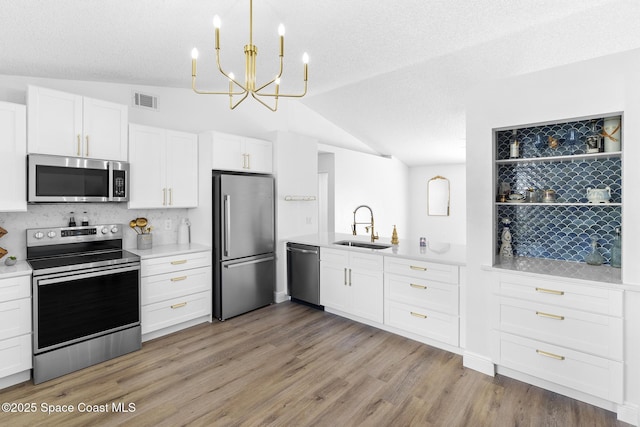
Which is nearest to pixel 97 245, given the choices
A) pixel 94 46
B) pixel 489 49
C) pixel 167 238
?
pixel 167 238

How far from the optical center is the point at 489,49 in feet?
10.2

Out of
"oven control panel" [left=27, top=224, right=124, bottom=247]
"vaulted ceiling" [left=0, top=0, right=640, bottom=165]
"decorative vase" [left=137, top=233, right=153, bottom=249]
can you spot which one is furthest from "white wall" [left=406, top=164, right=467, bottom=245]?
"oven control panel" [left=27, top=224, right=124, bottom=247]

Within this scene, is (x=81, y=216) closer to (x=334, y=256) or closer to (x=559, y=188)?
(x=334, y=256)

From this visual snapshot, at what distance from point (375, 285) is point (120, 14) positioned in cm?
313

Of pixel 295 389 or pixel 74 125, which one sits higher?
pixel 74 125

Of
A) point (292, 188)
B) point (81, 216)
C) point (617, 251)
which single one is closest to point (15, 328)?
point (81, 216)

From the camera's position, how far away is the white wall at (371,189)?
6.13 metres

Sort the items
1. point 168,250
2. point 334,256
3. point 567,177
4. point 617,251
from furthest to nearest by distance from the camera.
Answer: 1. point 334,256
2. point 168,250
3. point 567,177
4. point 617,251

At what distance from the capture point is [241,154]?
13.3 ft

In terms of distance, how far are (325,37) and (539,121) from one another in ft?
5.94

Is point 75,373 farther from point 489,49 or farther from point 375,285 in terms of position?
point 489,49

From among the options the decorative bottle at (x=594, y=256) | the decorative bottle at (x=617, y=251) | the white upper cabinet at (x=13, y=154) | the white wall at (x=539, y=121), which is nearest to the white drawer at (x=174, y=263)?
the white upper cabinet at (x=13, y=154)

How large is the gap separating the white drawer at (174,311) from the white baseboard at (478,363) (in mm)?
2680

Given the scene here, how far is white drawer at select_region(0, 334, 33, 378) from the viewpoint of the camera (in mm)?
2350
